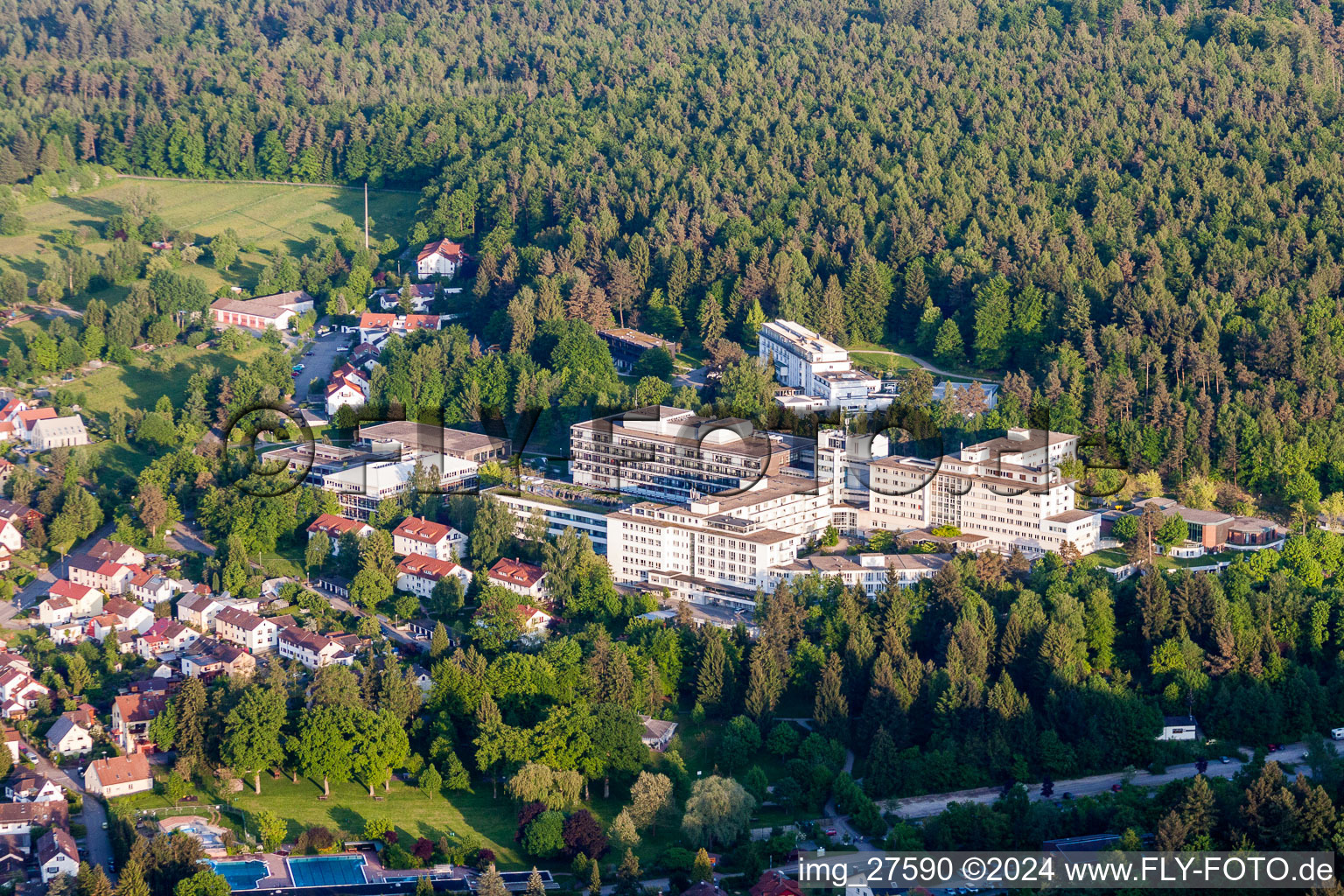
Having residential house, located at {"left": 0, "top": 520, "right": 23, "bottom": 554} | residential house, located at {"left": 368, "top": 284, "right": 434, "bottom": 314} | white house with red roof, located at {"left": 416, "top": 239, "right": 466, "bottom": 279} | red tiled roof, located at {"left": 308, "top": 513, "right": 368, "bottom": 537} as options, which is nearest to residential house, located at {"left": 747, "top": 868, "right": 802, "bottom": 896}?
red tiled roof, located at {"left": 308, "top": 513, "right": 368, "bottom": 537}

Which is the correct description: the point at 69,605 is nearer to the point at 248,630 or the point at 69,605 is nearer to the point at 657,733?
the point at 248,630

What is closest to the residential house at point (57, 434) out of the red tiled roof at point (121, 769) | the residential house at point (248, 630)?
the residential house at point (248, 630)

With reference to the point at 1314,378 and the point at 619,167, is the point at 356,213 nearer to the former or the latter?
the point at 619,167

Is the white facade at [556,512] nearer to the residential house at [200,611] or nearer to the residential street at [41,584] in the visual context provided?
the residential house at [200,611]

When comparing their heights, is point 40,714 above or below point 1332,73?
below

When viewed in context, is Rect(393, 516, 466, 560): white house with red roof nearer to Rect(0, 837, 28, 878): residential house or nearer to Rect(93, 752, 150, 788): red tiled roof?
Rect(93, 752, 150, 788): red tiled roof

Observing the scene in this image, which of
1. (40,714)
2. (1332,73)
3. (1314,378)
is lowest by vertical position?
(40,714)

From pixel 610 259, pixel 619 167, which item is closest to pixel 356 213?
pixel 619 167
